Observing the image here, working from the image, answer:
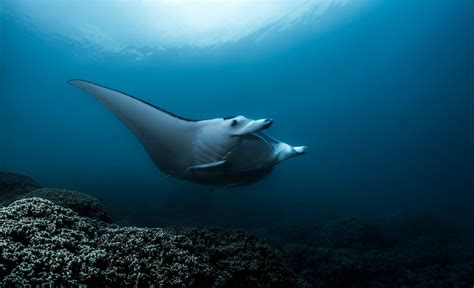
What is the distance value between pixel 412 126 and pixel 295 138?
35.8 meters

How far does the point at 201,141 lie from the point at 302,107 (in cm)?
7856

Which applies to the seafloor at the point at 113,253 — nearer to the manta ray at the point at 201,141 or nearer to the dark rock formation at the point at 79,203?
the dark rock formation at the point at 79,203

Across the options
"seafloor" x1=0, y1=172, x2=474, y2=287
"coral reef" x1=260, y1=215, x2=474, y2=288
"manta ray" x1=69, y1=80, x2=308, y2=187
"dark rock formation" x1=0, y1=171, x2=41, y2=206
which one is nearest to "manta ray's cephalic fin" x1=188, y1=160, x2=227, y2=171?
"manta ray" x1=69, y1=80, x2=308, y2=187

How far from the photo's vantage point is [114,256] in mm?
2041

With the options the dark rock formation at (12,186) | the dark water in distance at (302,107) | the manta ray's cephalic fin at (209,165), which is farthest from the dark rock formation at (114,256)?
the dark water in distance at (302,107)

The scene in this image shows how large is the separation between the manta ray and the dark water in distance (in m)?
9.51

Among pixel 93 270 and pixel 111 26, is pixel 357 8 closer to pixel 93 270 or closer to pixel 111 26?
pixel 111 26

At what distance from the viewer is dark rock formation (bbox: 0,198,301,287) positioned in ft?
5.81

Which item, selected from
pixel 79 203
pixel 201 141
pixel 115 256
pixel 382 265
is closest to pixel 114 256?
pixel 115 256

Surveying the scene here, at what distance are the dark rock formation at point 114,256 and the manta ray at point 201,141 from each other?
5.31 ft

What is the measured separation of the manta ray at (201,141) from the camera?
4031mm

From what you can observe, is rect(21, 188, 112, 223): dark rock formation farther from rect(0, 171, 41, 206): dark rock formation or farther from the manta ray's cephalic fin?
rect(0, 171, 41, 206): dark rock formation

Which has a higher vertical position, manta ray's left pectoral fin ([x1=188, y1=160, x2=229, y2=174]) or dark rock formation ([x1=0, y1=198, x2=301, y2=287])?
manta ray's left pectoral fin ([x1=188, y1=160, x2=229, y2=174])

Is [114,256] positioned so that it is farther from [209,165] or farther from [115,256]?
[209,165]
